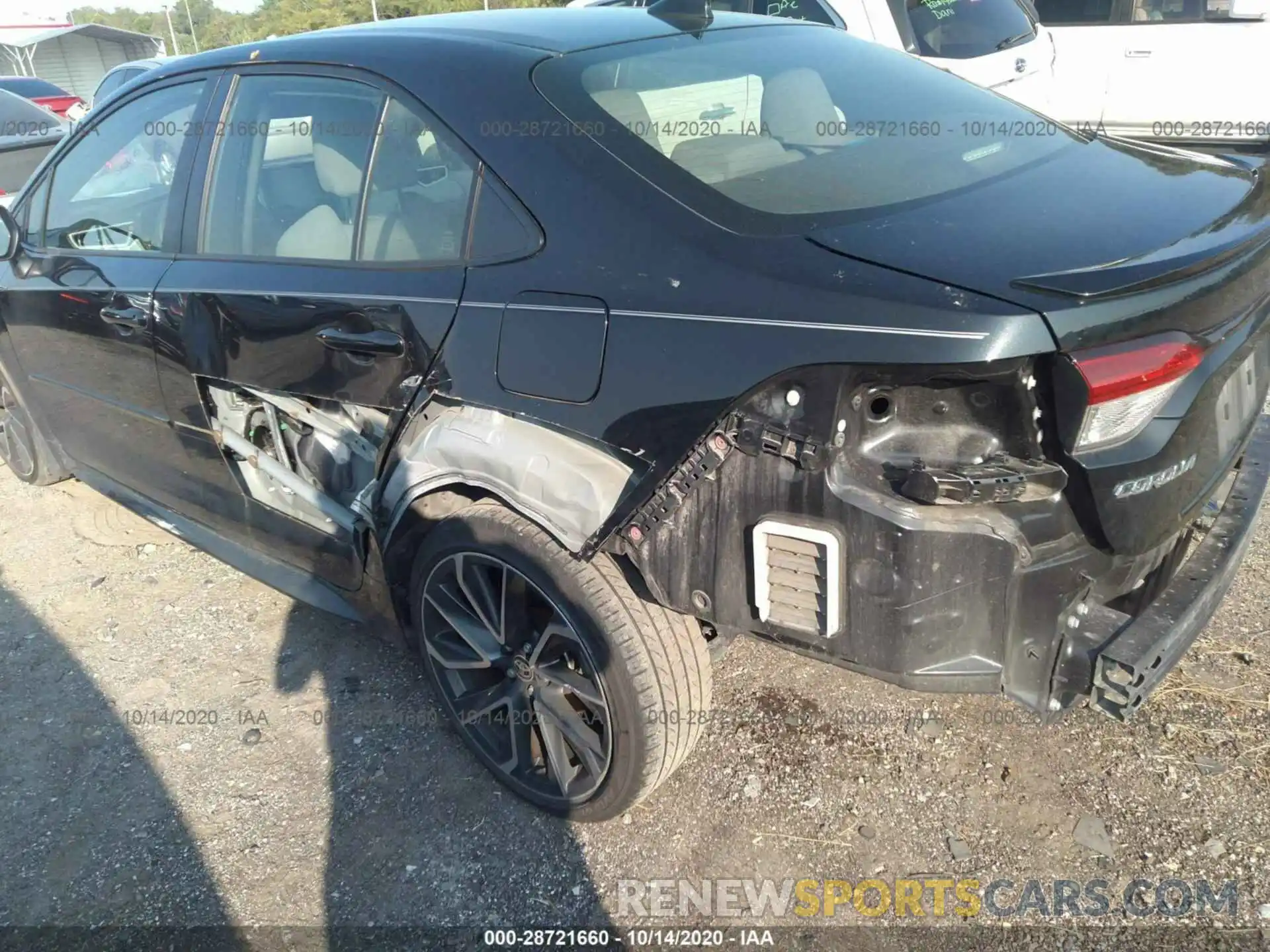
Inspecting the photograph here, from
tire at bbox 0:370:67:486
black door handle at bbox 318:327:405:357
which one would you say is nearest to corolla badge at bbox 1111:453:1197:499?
black door handle at bbox 318:327:405:357

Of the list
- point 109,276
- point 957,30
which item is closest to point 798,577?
point 109,276

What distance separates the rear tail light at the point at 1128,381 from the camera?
1.61 meters

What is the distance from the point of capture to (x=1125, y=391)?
164 cm

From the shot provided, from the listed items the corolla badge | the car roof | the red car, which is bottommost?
the red car

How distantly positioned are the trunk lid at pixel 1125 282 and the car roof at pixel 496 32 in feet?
3.28

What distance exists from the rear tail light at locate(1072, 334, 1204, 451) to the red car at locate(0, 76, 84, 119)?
56.7 ft

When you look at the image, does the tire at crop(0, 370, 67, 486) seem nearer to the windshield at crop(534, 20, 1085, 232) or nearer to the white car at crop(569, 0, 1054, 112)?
the windshield at crop(534, 20, 1085, 232)

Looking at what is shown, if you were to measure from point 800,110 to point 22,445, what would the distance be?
3790 mm

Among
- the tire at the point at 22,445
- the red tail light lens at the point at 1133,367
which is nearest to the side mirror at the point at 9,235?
the tire at the point at 22,445

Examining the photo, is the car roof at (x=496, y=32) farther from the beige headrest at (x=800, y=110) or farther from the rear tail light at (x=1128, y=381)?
the rear tail light at (x=1128, y=381)

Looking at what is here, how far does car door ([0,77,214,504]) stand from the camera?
302cm

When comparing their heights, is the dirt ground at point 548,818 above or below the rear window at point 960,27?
below

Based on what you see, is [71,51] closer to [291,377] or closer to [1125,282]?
[291,377]

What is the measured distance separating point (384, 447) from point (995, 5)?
600 centimetres
